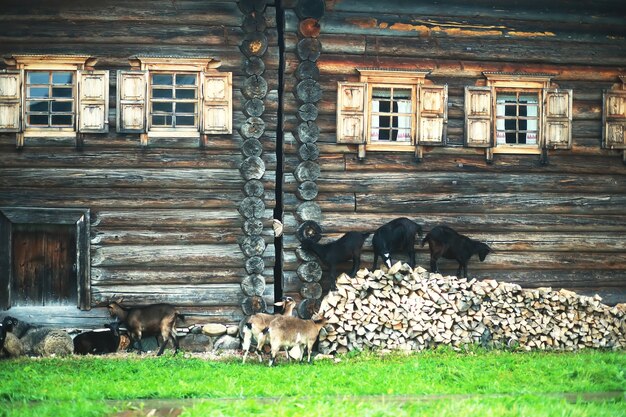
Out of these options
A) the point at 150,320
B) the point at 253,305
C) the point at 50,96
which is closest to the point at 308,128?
the point at 253,305

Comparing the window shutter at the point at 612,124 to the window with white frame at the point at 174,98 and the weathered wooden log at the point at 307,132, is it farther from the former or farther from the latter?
the window with white frame at the point at 174,98

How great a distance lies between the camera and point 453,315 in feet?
49.0

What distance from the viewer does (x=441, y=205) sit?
52.2 ft

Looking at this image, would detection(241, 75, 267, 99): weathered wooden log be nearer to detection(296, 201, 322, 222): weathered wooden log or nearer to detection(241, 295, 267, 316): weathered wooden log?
detection(296, 201, 322, 222): weathered wooden log

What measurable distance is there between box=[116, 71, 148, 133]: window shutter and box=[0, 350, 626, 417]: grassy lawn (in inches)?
158

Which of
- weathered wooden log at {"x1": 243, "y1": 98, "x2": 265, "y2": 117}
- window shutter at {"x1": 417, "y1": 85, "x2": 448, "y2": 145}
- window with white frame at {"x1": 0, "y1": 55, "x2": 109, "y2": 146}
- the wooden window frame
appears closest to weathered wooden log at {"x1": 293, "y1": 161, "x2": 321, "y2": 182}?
weathered wooden log at {"x1": 243, "y1": 98, "x2": 265, "y2": 117}

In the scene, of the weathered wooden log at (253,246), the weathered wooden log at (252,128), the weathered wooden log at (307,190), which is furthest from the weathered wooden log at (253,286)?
the weathered wooden log at (252,128)

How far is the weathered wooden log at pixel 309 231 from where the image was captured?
15.2 metres

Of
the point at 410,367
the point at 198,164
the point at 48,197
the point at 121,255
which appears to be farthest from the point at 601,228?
the point at 48,197

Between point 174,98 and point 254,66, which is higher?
point 254,66

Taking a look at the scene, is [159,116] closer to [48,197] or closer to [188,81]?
[188,81]

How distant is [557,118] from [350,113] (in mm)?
3998

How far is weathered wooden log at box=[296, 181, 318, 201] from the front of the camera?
15.3 metres

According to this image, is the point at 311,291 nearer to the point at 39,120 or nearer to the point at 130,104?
the point at 130,104
